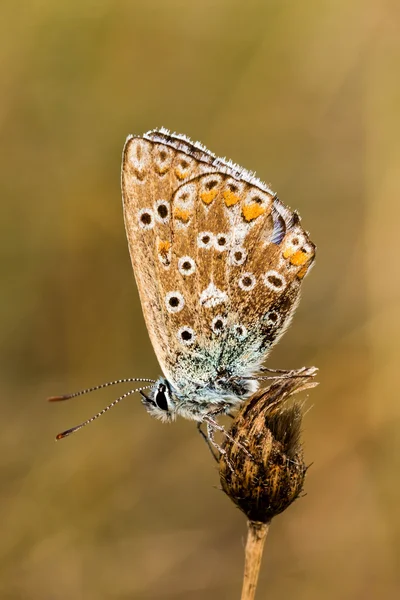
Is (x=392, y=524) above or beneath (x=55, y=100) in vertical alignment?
beneath

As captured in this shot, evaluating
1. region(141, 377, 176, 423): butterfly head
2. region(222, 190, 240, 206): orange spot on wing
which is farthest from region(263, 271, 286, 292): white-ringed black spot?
region(141, 377, 176, 423): butterfly head

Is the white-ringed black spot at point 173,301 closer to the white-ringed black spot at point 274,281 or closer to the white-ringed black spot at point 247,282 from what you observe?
the white-ringed black spot at point 247,282

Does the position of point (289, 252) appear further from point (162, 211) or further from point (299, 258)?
point (162, 211)

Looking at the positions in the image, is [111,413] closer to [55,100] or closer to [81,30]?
[55,100]

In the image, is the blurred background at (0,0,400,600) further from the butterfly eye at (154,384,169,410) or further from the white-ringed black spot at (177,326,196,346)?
the white-ringed black spot at (177,326,196,346)

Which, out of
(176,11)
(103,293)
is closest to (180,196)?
(103,293)

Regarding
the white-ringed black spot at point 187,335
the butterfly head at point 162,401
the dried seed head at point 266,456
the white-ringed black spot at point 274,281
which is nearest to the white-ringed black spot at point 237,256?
the white-ringed black spot at point 274,281
